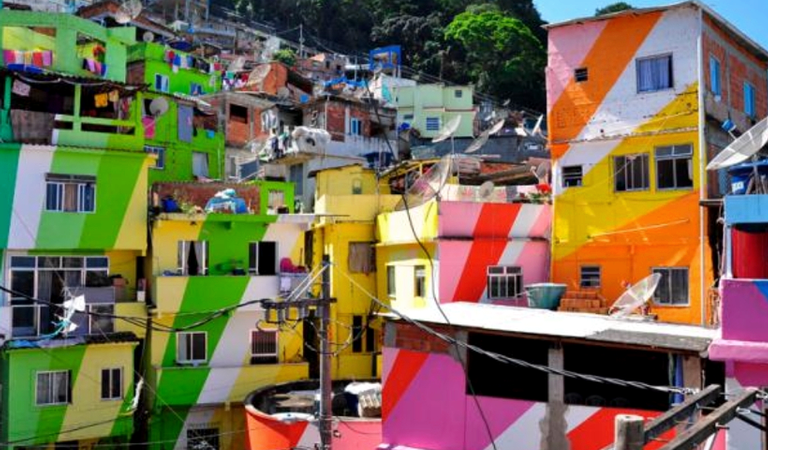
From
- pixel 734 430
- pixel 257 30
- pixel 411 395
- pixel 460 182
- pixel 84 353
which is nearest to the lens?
pixel 734 430

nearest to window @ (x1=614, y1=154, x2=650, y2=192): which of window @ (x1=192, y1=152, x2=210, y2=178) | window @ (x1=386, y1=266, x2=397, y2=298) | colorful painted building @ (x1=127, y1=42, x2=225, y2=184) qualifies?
window @ (x1=386, y1=266, x2=397, y2=298)

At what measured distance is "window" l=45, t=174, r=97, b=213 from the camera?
20.9m

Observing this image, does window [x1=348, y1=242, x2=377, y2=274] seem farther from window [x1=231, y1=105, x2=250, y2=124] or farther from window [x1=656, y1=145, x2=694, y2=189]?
window [x1=231, y1=105, x2=250, y2=124]

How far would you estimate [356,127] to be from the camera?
121 ft

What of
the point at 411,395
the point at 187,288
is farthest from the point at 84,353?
the point at 411,395

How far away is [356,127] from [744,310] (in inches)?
1125

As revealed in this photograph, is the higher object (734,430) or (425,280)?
(425,280)

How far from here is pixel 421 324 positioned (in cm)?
1290

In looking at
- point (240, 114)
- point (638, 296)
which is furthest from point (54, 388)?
point (240, 114)

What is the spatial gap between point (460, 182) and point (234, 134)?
54.2 ft

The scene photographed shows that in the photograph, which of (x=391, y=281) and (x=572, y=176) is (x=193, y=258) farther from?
(x=572, y=176)

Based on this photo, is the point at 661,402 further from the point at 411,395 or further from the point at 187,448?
the point at 187,448

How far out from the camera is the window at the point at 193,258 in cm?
2297

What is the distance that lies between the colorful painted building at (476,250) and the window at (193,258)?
6.40 metres
